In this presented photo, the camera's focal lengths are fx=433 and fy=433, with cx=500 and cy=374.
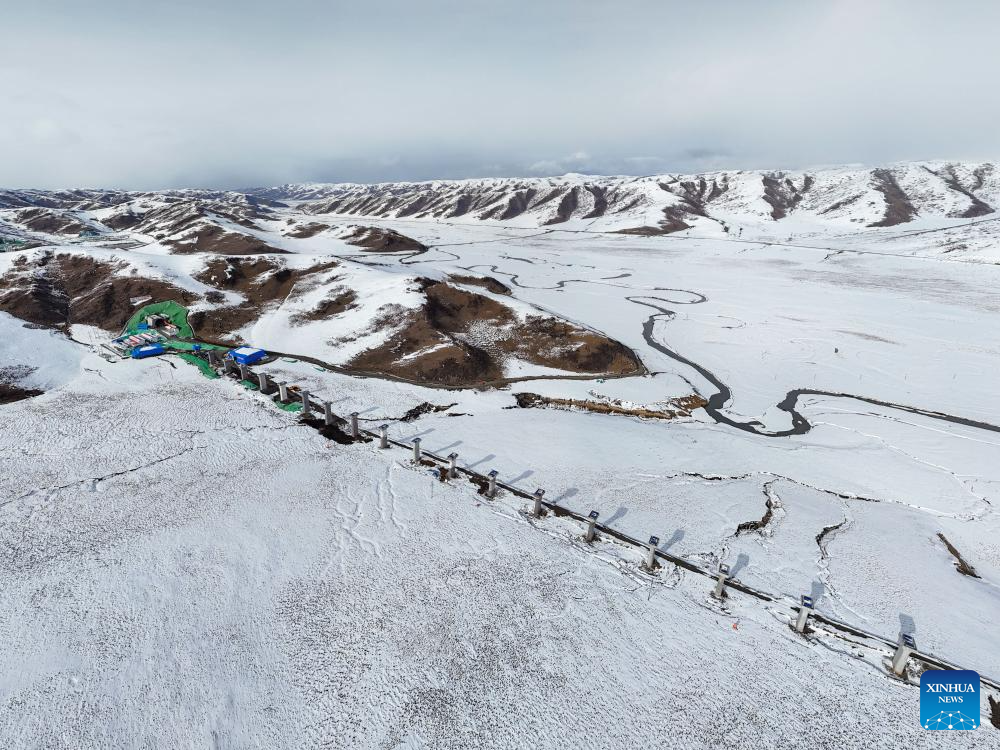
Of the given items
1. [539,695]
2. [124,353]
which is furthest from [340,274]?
[539,695]

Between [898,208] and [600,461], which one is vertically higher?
[898,208]

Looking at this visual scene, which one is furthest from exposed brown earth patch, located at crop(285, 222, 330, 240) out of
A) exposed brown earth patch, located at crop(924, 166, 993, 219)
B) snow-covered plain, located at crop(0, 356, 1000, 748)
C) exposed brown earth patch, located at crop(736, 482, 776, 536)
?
exposed brown earth patch, located at crop(924, 166, 993, 219)

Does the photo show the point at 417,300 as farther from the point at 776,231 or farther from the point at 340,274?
the point at 776,231

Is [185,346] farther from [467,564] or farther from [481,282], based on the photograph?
[481,282]

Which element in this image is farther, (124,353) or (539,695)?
(124,353)

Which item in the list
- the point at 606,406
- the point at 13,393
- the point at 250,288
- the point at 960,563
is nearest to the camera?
the point at 960,563

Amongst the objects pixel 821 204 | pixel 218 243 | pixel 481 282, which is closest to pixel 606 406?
pixel 481 282

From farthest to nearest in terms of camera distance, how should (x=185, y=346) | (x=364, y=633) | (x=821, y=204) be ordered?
(x=821, y=204), (x=185, y=346), (x=364, y=633)
